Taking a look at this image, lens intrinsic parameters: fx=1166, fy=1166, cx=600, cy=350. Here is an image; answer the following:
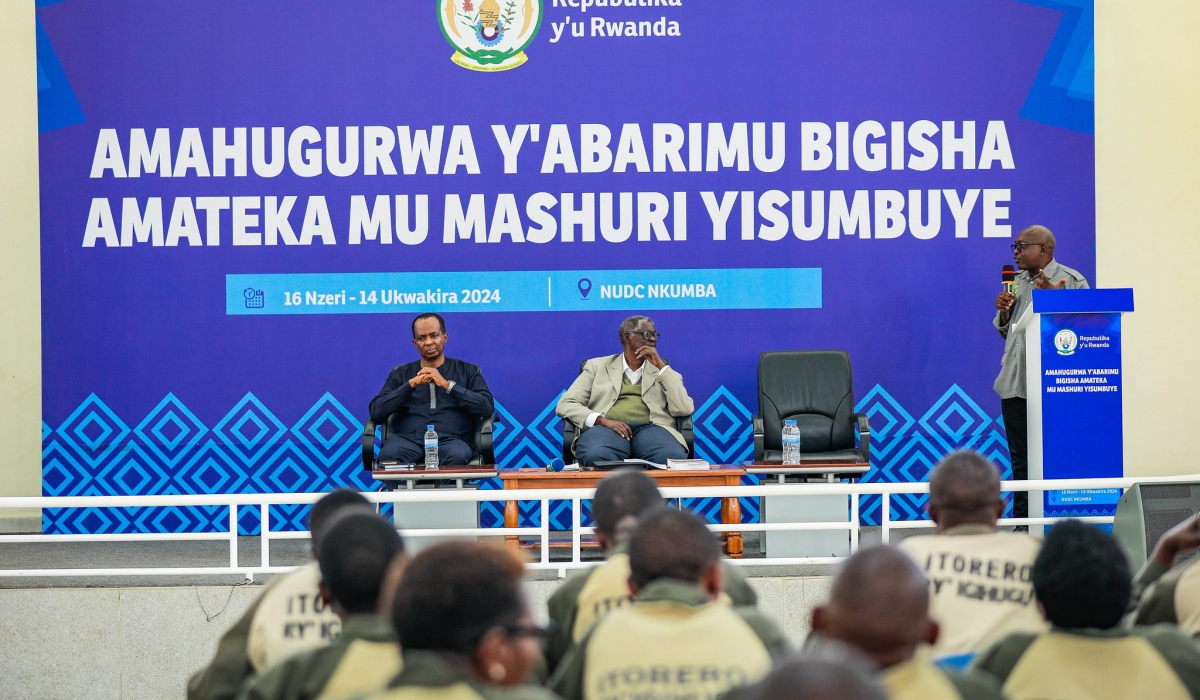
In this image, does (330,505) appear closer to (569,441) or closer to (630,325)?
(569,441)

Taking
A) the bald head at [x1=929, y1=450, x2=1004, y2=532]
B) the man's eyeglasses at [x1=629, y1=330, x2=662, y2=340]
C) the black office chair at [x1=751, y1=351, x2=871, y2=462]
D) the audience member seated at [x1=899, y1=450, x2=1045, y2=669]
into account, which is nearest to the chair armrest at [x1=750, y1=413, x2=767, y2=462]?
the black office chair at [x1=751, y1=351, x2=871, y2=462]

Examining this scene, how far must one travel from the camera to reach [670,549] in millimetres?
2191

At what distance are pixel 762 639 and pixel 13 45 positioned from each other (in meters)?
6.62

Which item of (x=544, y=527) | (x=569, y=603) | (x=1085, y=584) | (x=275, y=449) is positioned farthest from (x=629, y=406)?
(x=1085, y=584)

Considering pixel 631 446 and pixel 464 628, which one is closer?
pixel 464 628

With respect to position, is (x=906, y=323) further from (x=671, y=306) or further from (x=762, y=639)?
(x=762, y=639)

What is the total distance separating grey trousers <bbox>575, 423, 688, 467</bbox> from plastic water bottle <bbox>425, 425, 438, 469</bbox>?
0.74 m

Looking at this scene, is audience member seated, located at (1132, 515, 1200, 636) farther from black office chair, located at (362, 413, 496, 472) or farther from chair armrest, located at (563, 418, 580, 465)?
black office chair, located at (362, 413, 496, 472)

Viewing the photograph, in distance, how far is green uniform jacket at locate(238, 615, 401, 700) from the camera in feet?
6.69


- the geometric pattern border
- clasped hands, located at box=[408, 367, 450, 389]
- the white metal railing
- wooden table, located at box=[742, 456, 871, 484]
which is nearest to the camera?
the white metal railing

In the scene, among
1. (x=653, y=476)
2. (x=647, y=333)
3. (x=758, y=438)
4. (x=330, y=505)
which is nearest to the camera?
(x=330, y=505)

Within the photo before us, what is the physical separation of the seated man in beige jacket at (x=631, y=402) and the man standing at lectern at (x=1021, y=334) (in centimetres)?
166

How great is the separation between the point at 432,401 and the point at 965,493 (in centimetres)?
400

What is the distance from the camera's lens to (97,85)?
7.02 metres
